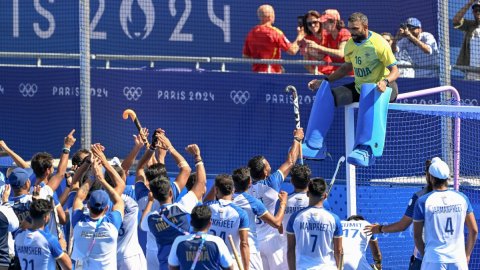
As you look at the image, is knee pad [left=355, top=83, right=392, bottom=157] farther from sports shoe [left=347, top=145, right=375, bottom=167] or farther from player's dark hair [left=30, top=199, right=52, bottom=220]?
player's dark hair [left=30, top=199, right=52, bottom=220]

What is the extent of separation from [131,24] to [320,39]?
3259 millimetres

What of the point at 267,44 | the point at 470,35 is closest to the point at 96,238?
the point at 267,44

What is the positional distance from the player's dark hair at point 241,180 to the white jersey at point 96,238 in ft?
4.13

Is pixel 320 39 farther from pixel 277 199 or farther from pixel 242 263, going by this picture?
pixel 242 263

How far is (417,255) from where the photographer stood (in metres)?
11.7

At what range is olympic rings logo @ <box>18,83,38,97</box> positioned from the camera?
54.6 ft

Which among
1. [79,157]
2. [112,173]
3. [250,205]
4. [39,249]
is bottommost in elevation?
[39,249]

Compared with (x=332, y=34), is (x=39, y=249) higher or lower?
lower

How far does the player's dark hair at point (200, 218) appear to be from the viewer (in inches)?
377

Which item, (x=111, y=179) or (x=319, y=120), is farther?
(x=319, y=120)

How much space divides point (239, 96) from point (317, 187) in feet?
17.1

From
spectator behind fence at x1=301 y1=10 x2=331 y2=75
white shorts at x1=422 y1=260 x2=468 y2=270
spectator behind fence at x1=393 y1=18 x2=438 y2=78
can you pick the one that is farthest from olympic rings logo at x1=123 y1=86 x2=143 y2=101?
white shorts at x1=422 y1=260 x2=468 y2=270

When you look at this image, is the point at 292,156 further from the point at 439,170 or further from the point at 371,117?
the point at 439,170

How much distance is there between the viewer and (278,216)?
1121cm
